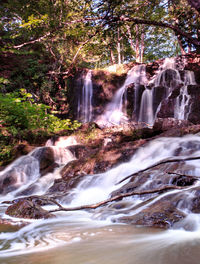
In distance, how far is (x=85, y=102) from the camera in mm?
16312

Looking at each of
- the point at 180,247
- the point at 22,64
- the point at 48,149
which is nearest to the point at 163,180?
the point at 180,247

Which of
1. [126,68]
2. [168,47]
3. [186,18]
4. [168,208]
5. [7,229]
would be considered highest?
[168,47]

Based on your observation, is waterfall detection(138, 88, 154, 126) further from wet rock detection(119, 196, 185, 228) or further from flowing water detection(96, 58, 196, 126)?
wet rock detection(119, 196, 185, 228)

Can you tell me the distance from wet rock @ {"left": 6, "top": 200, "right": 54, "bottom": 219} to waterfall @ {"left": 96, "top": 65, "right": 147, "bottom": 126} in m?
A: 11.6

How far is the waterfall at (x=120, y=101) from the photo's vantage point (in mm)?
15086

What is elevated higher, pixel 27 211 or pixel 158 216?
pixel 158 216

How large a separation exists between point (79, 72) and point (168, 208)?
15.3 metres

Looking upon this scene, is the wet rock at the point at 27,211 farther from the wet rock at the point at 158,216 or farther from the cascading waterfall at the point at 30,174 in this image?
the cascading waterfall at the point at 30,174

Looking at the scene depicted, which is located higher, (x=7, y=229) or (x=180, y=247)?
(x=180, y=247)

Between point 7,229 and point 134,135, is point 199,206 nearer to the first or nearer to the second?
point 7,229

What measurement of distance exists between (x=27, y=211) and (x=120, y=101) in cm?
1256

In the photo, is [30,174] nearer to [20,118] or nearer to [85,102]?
[20,118]

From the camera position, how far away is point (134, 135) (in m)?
8.52

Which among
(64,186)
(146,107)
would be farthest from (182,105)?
(64,186)
